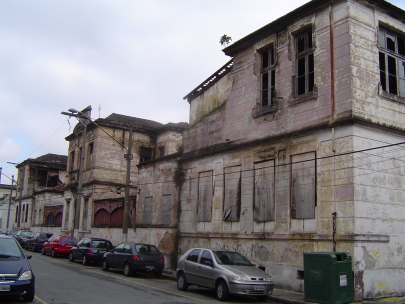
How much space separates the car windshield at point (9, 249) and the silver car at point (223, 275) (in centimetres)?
567

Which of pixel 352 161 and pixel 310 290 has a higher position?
pixel 352 161

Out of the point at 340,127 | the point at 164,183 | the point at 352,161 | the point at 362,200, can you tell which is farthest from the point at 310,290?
the point at 164,183

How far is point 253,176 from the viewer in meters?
17.8

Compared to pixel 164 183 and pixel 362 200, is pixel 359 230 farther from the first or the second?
pixel 164 183

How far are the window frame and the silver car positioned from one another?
801 centimetres

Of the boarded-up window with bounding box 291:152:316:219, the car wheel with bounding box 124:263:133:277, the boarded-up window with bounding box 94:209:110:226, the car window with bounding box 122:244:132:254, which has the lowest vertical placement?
the car wheel with bounding box 124:263:133:277

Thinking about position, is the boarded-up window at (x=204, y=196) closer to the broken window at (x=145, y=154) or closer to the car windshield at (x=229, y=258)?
the car windshield at (x=229, y=258)

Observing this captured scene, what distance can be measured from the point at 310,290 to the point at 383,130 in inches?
241

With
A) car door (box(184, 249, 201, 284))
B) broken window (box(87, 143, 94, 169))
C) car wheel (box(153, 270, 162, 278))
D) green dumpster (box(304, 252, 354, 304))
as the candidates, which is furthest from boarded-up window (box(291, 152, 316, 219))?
broken window (box(87, 143, 94, 169))

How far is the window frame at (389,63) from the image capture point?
1576 cm

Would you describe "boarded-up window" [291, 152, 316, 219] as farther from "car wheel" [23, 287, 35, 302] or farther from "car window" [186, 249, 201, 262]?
"car wheel" [23, 287, 35, 302]

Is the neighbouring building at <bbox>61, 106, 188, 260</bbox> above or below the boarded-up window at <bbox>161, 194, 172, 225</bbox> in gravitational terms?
above

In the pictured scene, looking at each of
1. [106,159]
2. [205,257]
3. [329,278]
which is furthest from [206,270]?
[106,159]

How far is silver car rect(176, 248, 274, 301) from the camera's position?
A: 12.6m
